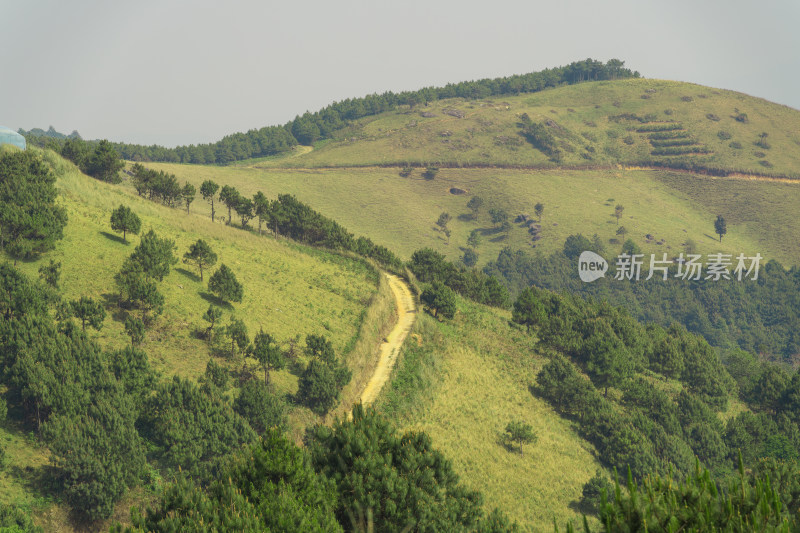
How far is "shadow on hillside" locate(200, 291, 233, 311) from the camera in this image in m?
62.7

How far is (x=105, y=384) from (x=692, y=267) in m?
175

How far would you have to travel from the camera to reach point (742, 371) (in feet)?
346

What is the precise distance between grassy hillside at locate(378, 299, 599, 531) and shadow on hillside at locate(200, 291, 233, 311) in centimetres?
1787

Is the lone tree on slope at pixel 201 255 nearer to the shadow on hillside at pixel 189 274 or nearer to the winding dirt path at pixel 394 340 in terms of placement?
the shadow on hillside at pixel 189 274

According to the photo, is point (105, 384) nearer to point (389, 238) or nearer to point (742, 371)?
point (742, 371)

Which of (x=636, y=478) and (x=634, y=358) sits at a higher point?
(x=634, y=358)

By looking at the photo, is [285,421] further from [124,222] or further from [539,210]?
[539,210]

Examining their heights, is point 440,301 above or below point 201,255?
below

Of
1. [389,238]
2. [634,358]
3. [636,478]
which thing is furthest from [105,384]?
[389,238]

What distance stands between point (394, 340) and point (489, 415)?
12484mm

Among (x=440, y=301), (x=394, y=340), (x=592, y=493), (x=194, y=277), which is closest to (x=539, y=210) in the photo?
(x=440, y=301)

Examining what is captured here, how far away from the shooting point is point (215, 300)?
207 feet

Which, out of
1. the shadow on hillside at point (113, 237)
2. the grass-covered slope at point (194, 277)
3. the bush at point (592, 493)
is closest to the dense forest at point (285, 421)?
the bush at point (592, 493)

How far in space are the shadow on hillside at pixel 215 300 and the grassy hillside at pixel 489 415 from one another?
17867 millimetres
